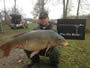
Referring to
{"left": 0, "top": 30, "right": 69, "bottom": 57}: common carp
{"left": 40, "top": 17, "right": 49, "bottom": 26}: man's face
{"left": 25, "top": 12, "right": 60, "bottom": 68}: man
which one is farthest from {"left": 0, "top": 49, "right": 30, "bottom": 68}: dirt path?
{"left": 0, "top": 30, "right": 69, "bottom": 57}: common carp

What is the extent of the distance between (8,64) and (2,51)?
4.51 ft

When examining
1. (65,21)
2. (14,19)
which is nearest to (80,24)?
(65,21)

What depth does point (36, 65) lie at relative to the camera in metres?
2.74

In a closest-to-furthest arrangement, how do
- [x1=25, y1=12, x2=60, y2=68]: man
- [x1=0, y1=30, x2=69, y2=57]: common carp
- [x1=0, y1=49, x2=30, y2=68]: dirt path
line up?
1. [x1=0, y1=30, x2=69, y2=57]: common carp
2. [x1=25, y1=12, x2=60, y2=68]: man
3. [x1=0, y1=49, x2=30, y2=68]: dirt path

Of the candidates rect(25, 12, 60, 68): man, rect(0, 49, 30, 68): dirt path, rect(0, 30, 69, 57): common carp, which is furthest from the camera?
rect(0, 49, 30, 68): dirt path

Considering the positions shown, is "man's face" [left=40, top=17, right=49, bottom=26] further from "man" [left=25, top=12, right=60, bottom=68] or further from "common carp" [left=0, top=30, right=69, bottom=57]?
"common carp" [left=0, top=30, right=69, bottom=57]

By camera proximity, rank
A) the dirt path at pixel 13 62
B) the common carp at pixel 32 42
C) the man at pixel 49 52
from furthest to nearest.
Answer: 1. the dirt path at pixel 13 62
2. the man at pixel 49 52
3. the common carp at pixel 32 42

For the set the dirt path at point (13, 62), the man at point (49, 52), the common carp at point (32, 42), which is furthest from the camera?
the dirt path at point (13, 62)

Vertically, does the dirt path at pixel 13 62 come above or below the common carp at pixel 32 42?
below

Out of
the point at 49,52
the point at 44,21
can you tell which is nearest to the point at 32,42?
the point at 49,52

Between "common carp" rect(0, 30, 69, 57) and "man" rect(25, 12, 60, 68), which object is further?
"man" rect(25, 12, 60, 68)

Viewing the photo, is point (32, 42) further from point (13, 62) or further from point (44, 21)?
point (13, 62)

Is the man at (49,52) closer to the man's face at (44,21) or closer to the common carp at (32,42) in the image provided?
the man's face at (44,21)

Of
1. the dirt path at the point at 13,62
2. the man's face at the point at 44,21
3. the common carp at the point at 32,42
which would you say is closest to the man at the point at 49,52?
the man's face at the point at 44,21
